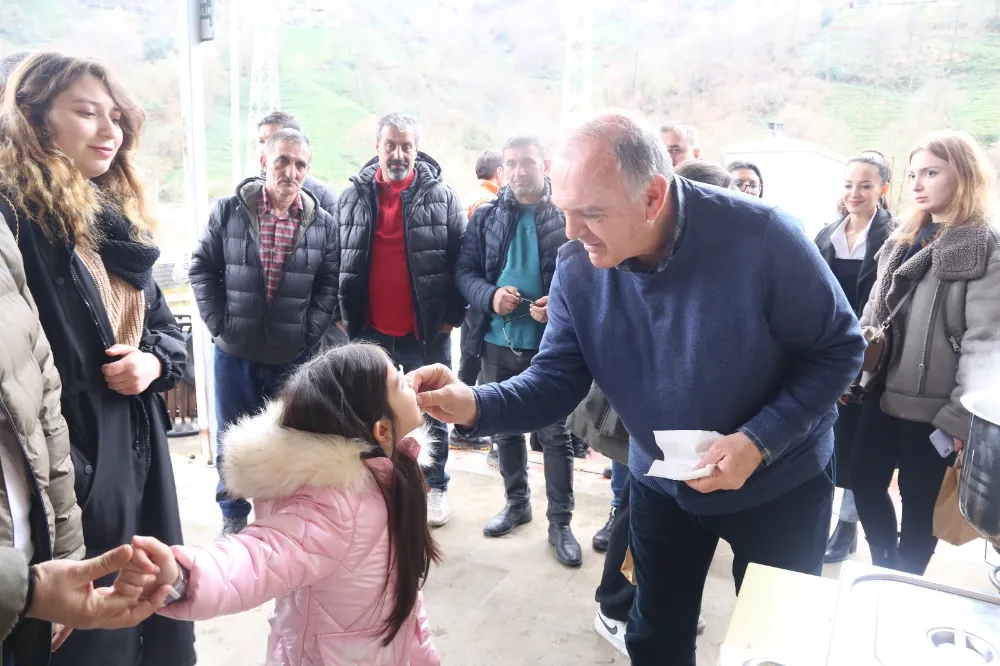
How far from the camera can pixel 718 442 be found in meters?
1.34

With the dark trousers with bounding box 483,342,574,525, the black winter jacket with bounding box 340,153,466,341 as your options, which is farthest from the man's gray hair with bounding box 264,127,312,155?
the dark trousers with bounding box 483,342,574,525

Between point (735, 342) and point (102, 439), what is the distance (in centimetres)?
130

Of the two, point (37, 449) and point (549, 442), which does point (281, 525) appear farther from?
point (549, 442)

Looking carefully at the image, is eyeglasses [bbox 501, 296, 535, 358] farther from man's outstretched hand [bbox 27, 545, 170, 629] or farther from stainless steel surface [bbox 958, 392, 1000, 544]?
man's outstretched hand [bbox 27, 545, 170, 629]

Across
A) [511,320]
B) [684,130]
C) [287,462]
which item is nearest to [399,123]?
[511,320]

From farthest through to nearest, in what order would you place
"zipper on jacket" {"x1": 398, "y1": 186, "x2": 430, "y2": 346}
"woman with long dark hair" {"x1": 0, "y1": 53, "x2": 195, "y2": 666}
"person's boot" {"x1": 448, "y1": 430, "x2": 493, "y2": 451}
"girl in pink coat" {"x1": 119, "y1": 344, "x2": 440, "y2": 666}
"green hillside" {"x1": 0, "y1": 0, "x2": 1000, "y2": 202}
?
"person's boot" {"x1": 448, "y1": 430, "x2": 493, "y2": 451} → "green hillside" {"x1": 0, "y1": 0, "x2": 1000, "y2": 202} → "zipper on jacket" {"x1": 398, "y1": 186, "x2": 430, "y2": 346} → "woman with long dark hair" {"x1": 0, "y1": 53, "x2": 195, "y2": 666} → "girl in pink coat" {"x1": 119, "y1": 344, "x2": 440, "y2": 666}

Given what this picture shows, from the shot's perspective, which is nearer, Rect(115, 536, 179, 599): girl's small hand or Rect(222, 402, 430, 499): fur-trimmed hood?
Rect(115, 536, 179, 599): girl's small hand

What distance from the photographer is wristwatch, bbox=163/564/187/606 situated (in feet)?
3.19

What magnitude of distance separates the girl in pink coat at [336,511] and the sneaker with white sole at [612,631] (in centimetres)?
113

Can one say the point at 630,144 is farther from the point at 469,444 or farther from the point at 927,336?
the point at 469,444

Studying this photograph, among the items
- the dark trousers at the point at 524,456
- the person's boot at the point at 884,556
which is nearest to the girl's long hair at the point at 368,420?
the dark trousers at the point at 524,456

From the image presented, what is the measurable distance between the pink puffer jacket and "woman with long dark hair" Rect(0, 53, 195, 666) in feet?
1.28

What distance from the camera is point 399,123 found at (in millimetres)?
2998

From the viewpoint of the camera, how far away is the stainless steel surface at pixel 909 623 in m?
0.85
